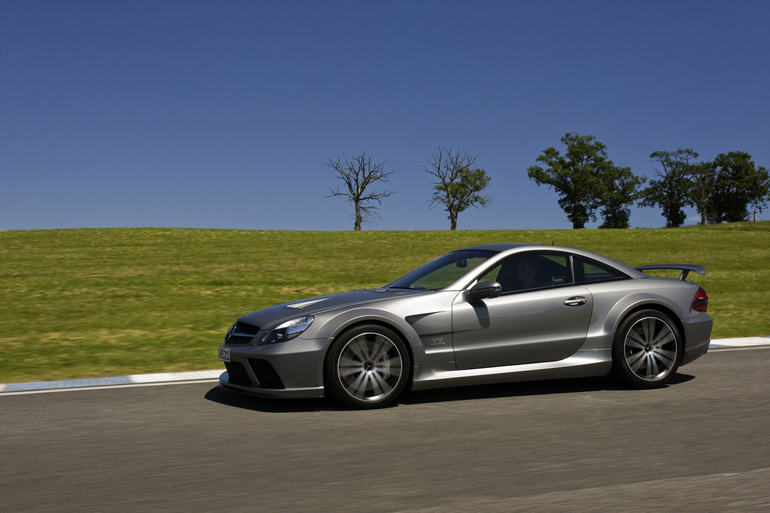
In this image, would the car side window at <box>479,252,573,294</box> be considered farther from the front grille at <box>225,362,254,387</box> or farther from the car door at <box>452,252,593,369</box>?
the front grille at <box>225,362,254,387</box>

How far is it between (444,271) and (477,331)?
0.92m

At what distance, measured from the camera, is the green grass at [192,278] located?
11789mm

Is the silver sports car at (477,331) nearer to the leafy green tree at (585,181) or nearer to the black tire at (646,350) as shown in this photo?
the black tire at (646,350)

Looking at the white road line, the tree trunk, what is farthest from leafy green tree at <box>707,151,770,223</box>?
the white road line

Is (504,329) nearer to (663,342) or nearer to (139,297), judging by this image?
(663,342)

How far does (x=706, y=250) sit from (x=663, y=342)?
1169 inches

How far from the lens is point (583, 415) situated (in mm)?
6551

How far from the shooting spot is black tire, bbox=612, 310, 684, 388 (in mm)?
7691

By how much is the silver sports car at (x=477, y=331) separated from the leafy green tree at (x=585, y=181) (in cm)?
9059

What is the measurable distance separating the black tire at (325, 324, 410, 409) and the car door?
0.56 m

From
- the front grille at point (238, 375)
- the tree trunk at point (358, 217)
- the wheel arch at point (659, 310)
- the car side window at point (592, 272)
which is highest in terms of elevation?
the tree trunk at point (358, 217)

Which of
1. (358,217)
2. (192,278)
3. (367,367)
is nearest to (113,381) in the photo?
(367,367)

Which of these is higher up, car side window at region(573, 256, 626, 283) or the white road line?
car side window at region(573, 256, 626, 283)

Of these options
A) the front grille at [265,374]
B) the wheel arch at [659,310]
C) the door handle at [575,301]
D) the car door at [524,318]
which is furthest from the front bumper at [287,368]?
the wheel arch at [659,310]
